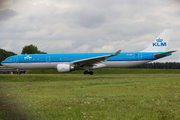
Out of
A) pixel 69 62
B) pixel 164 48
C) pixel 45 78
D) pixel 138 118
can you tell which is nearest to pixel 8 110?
pixel 138 118

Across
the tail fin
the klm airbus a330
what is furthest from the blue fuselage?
the tail fin

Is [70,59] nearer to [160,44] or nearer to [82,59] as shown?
[82,59]

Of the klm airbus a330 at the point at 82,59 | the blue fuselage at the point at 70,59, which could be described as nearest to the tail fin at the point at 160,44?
the klm airbus a330 at the point at 82,59

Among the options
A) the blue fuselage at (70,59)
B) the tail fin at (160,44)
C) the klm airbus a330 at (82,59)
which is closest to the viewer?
the klm airbus a330 at (82,59)

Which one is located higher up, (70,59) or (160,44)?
(160,44)

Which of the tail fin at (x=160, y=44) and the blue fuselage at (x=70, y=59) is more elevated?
the tail fin at (x=160, y=44)

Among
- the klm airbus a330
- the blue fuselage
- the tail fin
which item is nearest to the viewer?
the klm airbus a330

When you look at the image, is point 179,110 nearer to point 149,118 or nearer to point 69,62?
point 149,118

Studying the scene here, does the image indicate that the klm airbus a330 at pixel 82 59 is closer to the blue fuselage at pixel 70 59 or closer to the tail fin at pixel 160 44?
the blue fuselage at pixel 70 59

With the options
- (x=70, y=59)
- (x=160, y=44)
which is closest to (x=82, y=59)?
(x=70, y=59)

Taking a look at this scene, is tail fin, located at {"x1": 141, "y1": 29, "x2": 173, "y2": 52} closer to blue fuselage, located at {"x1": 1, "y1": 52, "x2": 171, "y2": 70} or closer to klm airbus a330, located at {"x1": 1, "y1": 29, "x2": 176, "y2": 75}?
klm airbus a330, located at {"x1": 1, "y1": 29, "x2": 176, "y2": 75}

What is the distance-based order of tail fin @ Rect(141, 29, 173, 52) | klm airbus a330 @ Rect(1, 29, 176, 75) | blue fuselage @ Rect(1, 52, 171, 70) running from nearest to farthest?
1. klm airbus a330 @ Rect(1, 29, 176, 75)
2. blue fuselage @ Rect(1, 52, 171, 70)
3. tail fin @ Rect(141, 29, 173, 52)

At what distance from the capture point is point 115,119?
14.5 feet

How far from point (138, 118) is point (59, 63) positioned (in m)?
22.5
